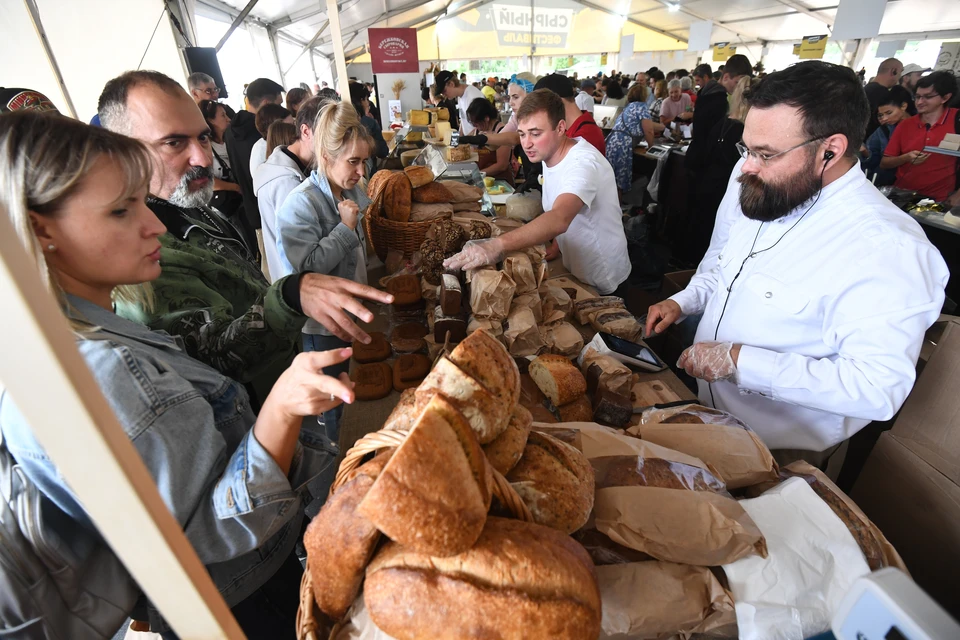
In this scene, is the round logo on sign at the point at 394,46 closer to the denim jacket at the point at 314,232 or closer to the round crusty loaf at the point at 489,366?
the denim jacket at the point at 314,232

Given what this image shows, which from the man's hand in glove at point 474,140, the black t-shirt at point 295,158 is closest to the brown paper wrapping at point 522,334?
the black t-shirt at point 295,158

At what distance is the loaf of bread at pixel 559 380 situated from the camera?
1.52 m

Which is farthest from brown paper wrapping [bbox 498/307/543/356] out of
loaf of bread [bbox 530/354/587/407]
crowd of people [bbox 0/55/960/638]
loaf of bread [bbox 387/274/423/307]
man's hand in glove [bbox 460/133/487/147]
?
man's hand in glove [bbox 460/133/487/147]

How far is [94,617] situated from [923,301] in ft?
7.26

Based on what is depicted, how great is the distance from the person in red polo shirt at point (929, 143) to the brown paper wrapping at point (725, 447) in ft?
16.6

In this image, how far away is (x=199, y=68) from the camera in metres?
6.04

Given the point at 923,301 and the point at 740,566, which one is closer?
the point at 740,566

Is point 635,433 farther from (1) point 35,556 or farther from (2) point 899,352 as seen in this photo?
(1) point 35,556

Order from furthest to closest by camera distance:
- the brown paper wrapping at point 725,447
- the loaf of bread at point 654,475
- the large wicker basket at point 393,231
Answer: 1. the large wicker basket at point 393,231
2. the brown paper wrapping at point 725,447
3. the loaf of bread at point 654,475

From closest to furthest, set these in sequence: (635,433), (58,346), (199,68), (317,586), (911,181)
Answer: (58,346) < (317,586) < (635,433) < (911,181) < (199,68)

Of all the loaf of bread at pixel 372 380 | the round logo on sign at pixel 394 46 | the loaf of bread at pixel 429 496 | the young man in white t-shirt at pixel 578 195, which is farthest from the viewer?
the round logo on sign at pixel 394 46

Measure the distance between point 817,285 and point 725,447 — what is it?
786 mm

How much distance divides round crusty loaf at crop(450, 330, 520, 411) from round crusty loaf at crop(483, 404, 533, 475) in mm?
47

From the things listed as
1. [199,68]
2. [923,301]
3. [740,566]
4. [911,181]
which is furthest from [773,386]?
[199,68]
